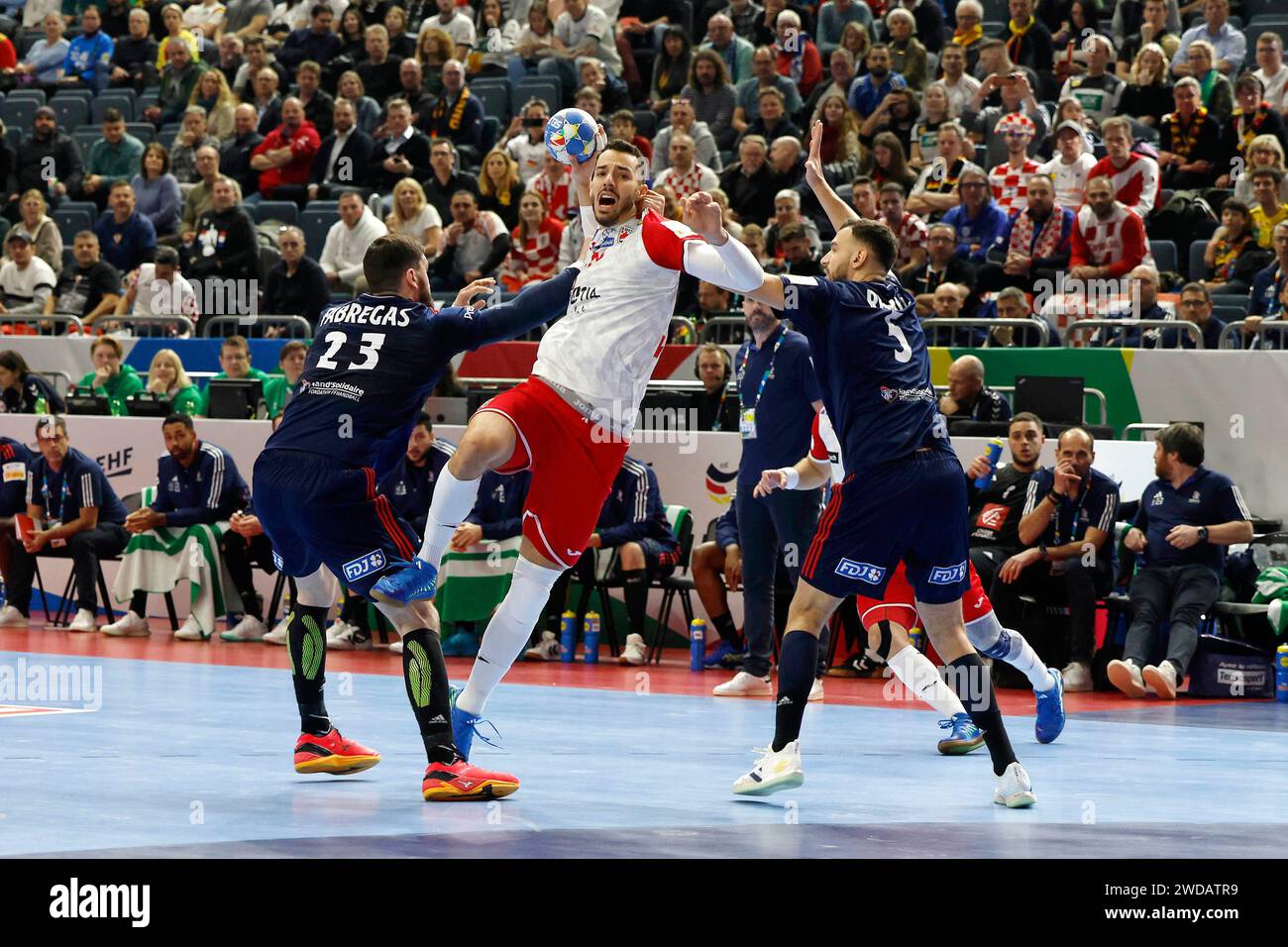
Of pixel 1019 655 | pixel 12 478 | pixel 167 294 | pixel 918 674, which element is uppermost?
pixel 167 294

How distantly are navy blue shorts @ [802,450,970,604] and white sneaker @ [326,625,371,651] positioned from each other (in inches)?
308

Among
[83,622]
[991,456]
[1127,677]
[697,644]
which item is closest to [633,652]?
[697,644]

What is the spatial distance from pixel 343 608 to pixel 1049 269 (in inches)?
251

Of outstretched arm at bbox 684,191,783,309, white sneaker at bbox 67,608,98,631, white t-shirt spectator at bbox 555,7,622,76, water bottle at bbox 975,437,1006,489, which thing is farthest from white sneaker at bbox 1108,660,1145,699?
white t-shirt spectator at bbox 555,7,622,76

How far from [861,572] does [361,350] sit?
209cm

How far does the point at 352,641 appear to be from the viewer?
1421cm

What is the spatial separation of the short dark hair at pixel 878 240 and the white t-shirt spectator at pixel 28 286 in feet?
46.9

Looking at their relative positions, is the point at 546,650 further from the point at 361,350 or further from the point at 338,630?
the point at 361,350

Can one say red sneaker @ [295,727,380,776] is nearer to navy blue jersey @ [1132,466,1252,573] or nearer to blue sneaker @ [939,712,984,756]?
blue sneaker @ [939,712,984,756]

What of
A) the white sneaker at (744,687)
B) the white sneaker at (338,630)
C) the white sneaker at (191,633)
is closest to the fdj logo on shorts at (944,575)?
the white sneaker at (744,687)

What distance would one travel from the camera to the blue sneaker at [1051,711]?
859 cm

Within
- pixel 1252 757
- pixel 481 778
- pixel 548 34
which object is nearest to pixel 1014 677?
pixel 1252 757

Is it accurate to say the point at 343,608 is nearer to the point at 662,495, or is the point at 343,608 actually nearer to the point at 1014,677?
the point at 662,495

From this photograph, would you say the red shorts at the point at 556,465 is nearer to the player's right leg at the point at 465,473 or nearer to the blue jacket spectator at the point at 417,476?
the player's right leg at the point at 465,473
